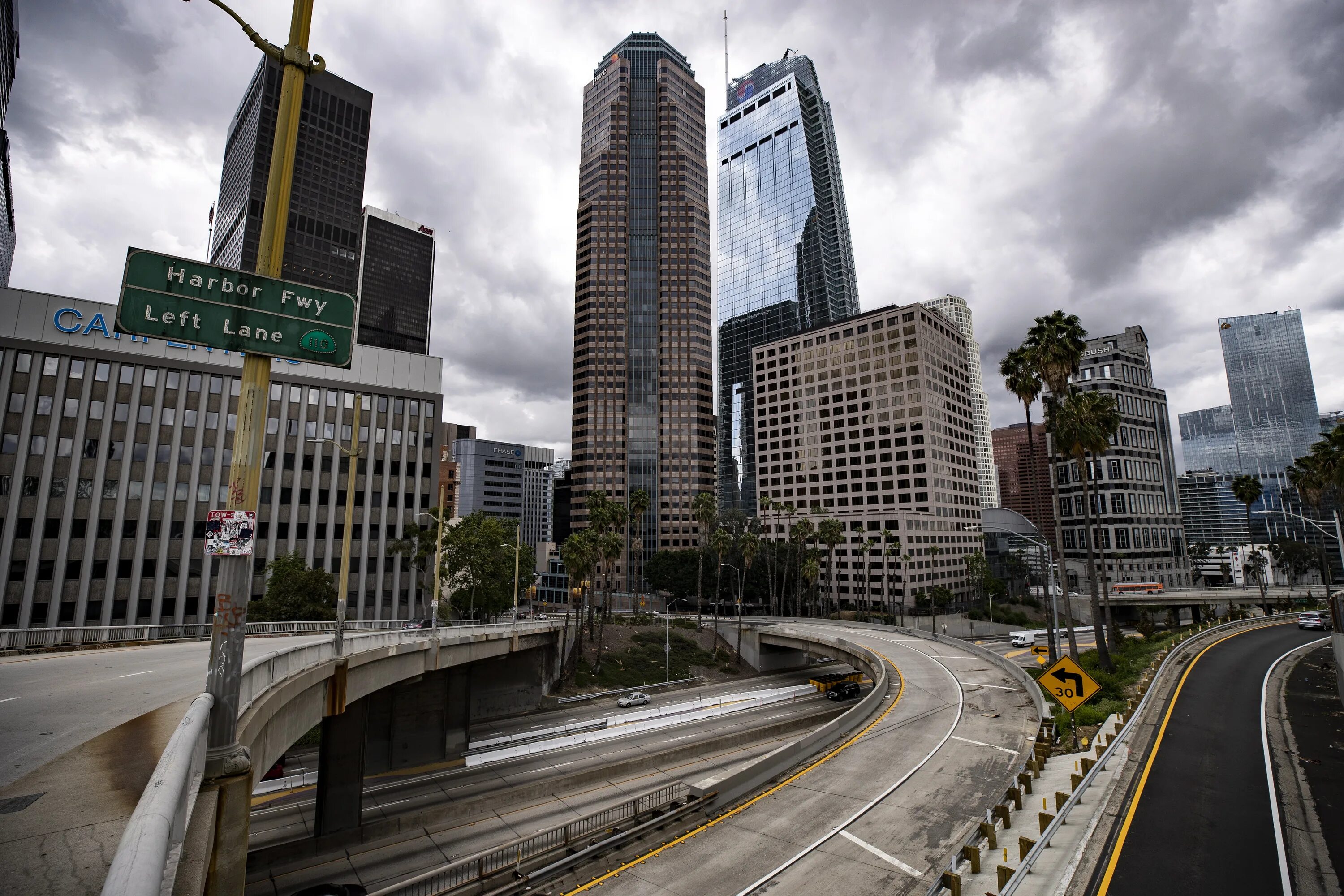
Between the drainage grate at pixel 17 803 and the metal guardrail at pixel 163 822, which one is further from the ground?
the metal guardrail at pixel 163 822

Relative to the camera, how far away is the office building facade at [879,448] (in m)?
122

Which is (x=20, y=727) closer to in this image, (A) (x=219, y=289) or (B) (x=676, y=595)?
(A) (x=219, y=289)

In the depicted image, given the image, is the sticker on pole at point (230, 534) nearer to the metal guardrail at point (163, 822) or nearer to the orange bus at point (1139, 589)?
the metal guardrail at point (163, 822)

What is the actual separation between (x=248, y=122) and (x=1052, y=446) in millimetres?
243553

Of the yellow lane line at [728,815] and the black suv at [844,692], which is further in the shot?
the black suv at [844,692]

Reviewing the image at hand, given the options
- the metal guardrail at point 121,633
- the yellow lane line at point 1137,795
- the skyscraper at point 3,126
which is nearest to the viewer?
the yellow lane line at point 1137,795

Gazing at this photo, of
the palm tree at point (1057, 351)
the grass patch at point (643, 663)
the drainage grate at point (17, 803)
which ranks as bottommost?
the grass patch at point (643, 663)

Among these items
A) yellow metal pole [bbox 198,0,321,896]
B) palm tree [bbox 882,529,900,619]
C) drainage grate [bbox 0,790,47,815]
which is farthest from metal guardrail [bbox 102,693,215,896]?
palm tree [bbox 882,529,900,619]

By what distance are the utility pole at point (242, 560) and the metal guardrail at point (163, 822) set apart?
83 centimetres

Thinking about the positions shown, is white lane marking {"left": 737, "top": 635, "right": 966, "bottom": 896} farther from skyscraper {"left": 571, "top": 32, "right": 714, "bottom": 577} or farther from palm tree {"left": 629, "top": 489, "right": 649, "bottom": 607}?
skyscraper {"left": 571, "top": 32, "right": 714, "bottom": 577}

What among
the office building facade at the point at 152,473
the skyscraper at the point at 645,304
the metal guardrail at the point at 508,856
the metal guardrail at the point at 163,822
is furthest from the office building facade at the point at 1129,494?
the metal guardrail at the point at 163,822

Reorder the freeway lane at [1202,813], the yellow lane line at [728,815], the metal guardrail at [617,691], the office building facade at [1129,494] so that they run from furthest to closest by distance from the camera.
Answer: the office building facade at [1129,494], the metal guardrail at [617,691], the yellow lane line at [728,815], the freeway lane at [1202,813]

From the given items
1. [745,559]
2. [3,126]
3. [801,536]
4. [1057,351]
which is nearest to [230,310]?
[1057,351]

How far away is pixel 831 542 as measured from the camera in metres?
94.4
